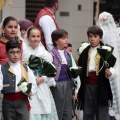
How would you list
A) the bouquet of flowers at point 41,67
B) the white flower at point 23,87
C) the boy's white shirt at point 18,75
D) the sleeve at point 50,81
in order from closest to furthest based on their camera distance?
1. the white flower at point 23,87
2. the boy's white shirt at point 18,75
3. the bouquet of flowers at point 41,67
4. the sleeve at point 50,81

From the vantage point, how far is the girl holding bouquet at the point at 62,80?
8961 millimetres

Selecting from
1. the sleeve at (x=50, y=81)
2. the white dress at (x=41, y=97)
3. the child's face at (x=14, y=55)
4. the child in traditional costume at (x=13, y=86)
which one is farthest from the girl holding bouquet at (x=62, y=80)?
the child's face at (x=14, y=55)

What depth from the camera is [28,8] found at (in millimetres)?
17859

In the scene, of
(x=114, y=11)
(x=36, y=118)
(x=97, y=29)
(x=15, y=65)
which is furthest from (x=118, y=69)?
(x=114, y=11)

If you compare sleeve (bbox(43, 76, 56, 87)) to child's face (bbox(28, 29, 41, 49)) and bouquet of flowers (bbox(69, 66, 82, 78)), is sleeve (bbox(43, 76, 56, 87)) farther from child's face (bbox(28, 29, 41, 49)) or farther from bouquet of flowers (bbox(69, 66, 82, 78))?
child's face (bbox(28, 29, 41, 49))

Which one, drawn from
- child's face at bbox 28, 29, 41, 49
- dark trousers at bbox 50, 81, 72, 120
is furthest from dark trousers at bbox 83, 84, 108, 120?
child's face at bbox 28, 29, 41, 49

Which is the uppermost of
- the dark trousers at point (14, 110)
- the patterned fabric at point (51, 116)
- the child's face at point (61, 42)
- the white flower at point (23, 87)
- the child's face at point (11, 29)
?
the child's face at point (11, 29)

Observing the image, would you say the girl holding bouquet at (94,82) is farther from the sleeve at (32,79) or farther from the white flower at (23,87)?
the white flower at (23,87)

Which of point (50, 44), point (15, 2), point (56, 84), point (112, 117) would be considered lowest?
point (112, 117)

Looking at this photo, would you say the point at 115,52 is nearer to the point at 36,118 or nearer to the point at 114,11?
the point at 36,118

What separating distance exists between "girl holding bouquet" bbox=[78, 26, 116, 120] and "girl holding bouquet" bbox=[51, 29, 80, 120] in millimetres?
328

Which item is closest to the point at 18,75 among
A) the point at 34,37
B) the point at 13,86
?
the point at 13,86

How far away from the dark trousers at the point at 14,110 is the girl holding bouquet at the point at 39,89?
70 cm

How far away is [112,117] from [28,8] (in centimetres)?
793
